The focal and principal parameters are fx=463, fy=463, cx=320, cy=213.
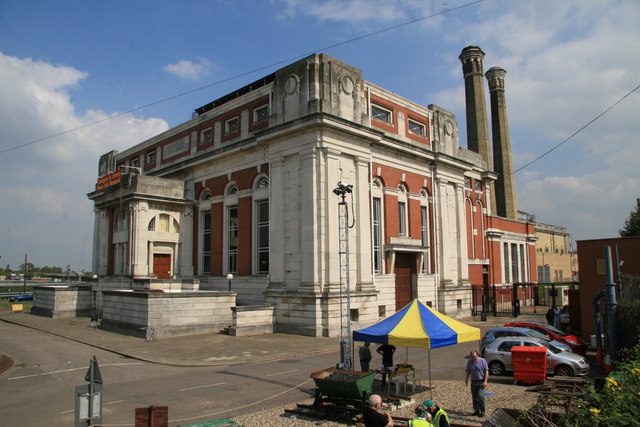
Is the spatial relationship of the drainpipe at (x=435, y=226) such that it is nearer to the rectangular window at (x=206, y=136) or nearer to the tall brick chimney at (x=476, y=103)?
the rectangular window at (x=206, y=136)

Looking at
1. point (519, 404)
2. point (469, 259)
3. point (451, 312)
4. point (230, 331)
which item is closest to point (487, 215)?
point (469, 259)

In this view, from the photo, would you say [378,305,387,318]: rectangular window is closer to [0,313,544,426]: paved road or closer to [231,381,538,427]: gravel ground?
[0,313,544,426]: paved road

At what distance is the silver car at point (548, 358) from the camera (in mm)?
15415

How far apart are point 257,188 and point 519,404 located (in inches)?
887

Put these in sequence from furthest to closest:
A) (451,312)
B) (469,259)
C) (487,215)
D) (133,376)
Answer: (487,215) → (469,259) → (451,312) → (133,376)

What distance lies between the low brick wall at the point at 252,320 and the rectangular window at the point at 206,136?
16.0 meters

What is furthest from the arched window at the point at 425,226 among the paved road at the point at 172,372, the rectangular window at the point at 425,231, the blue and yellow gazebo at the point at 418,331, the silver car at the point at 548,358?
the blue and yellow gazebo at the point at 418,331

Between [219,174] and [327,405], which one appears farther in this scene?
[219,174]

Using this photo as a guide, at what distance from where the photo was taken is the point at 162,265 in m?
36.0

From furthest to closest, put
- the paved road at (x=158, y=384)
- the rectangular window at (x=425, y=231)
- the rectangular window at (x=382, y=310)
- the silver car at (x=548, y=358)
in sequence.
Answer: the rectangular window at (x=425, y=231) → the rectangular window at (x=382, y=310) → the silver car at (x=548, y=358) → the paved road at (x=158, y=384)

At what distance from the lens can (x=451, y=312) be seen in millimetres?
34406

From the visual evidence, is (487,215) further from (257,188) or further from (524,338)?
(524,338)

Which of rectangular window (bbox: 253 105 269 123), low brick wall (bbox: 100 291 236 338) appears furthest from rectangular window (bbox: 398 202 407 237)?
low brick wall (bbox: 100 291 236 338)

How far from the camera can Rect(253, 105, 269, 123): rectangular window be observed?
103ft
